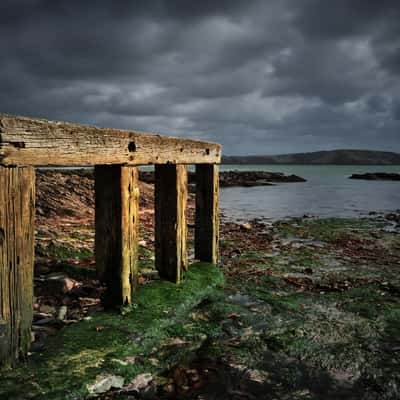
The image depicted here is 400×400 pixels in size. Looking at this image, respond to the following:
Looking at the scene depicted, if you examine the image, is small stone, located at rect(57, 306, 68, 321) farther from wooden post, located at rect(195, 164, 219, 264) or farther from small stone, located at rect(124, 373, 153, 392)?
wooden post, located at rect(195, 164, 219, 264)

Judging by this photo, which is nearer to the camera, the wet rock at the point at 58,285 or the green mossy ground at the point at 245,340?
A: the green mossy ground at the point at 245,340

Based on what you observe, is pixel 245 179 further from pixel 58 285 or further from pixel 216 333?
pixel 216 333

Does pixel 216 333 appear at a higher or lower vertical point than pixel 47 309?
lower

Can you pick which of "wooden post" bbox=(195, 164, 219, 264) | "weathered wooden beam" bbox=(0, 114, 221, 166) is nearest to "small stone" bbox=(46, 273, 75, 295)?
"weathered wooden beam" bbox=(0, 114, 221, 166)

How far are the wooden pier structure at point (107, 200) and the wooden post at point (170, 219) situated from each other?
14 millimetres

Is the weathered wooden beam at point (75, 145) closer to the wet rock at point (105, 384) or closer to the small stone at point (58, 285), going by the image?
the wet rock at point (105, 384)

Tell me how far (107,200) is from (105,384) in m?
1.86

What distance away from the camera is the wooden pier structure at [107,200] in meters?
2.78

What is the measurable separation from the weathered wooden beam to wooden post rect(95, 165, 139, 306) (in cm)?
25

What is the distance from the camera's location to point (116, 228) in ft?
13.2

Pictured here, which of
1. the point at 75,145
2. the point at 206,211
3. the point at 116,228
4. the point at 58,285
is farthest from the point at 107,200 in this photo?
the point at 206,211

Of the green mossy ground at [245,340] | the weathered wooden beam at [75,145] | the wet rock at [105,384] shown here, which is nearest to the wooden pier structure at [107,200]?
the weathered wooden beam at [75,145]

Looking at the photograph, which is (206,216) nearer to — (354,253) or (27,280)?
(27,280)

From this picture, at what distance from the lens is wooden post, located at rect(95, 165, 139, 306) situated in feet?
13.0
